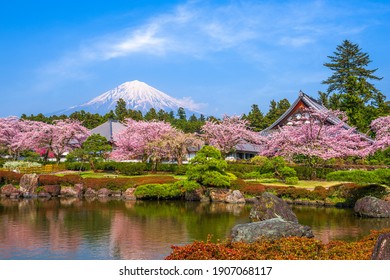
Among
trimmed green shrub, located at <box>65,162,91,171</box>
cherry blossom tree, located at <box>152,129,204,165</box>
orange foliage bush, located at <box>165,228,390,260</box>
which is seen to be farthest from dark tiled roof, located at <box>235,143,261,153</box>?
orange foliage bush, located at <box>165,228,390,260</box>

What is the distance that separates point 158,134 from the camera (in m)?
41.2

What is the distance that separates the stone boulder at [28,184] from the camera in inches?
1104

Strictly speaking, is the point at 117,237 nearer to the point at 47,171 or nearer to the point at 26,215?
the point at 26,215

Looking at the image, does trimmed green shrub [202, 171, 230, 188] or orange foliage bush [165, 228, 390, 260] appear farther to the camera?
trimmed green shrub [202, 171, 230, 188]

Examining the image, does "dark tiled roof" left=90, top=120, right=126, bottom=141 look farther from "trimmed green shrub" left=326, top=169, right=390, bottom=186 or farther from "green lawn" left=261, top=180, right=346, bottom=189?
"trimmed green shrub" left=326, top=169, right=390, bottom=186

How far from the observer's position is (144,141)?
41344 mm

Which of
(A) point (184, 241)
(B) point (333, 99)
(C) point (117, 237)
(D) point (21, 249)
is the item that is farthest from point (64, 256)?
(B) point (333, 99)

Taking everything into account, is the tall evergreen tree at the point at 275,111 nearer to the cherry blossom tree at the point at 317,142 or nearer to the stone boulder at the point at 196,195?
the cherry blossom tree at the point at 317,142

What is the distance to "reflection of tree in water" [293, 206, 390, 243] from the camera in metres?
15.7

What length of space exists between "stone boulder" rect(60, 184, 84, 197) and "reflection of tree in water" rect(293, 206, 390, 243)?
46.4ft

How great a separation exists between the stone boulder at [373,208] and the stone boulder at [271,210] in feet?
17.3

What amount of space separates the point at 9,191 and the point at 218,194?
13844mm

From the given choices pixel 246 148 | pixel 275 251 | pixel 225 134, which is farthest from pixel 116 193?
pixel 246 148

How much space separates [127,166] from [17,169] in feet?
30.9
